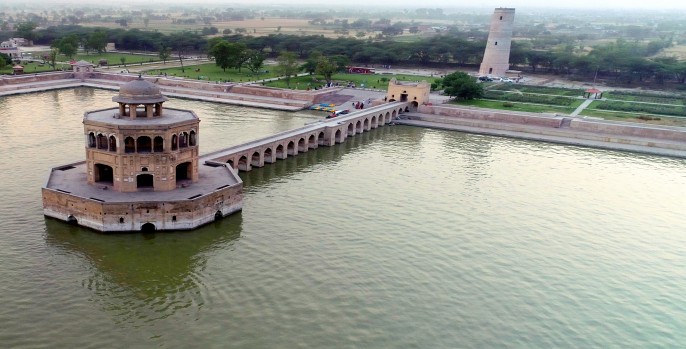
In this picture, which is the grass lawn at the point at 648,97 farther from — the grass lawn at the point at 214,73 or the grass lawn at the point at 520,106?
the grass lawn at the point at 214,73

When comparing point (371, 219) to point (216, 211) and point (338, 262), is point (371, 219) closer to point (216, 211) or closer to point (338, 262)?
point (338, 262)

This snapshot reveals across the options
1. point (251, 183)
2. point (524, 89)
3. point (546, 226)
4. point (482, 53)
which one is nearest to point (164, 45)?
point (482, 53)

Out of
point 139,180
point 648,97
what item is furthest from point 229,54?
point 648,97

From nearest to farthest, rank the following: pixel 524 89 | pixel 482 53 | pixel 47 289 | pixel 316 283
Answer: pixel 47 289
pixel 316 283
pixel 524 89
pixel 482 53

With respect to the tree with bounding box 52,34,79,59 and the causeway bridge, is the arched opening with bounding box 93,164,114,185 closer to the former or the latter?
the causeway bridge

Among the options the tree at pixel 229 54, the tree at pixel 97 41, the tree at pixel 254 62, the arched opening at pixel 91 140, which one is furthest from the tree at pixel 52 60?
the arched opening at pixel 91 140

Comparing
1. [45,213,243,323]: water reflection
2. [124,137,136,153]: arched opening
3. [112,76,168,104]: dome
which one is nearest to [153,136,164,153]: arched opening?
[124,137,136,153]: arched opening

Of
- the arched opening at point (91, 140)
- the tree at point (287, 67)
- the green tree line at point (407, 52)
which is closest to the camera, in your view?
the arched opening at point (91, 140)
